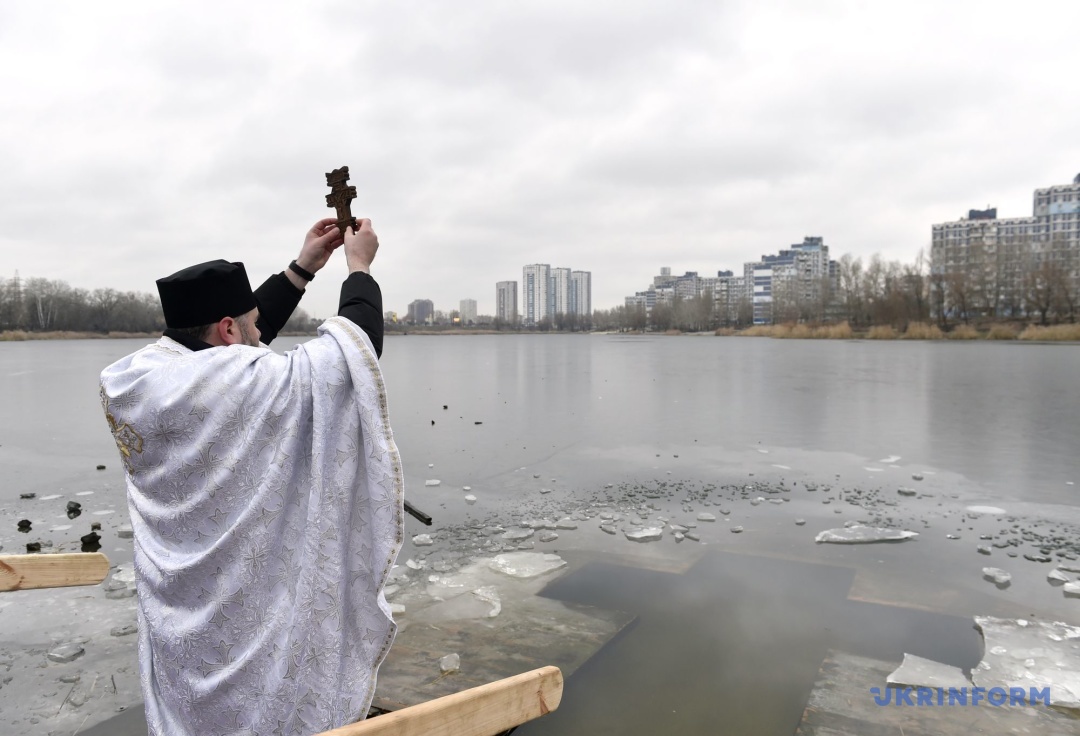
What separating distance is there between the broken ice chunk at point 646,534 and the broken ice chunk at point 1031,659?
2579mm

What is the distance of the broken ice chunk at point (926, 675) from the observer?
3.74 metres

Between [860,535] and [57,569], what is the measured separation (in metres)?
6.17

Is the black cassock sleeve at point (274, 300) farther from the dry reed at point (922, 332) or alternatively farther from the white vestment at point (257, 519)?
the dry reed at point (922, 332)

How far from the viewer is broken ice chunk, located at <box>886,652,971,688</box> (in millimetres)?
3744

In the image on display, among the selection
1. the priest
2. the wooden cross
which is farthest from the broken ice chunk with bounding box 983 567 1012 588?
the wooden cross

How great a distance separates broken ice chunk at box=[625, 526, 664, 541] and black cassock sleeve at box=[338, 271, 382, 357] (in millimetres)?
4812

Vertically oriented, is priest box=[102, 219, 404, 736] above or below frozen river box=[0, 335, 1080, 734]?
above

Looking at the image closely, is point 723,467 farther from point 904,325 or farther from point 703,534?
point 904,325

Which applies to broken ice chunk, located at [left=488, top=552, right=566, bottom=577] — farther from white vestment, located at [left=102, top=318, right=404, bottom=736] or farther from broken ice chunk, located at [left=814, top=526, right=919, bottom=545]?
white vestment, located at [left=102, top=318, right=404, bottom=736]

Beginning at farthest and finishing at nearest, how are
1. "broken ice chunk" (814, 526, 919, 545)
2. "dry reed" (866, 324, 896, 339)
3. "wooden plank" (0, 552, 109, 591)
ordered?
1. "dry reed" (866, 324, 896, 339)
2. "broken ice chunk" (814, 526, 919, 545)
3. "wooden plank" (0, 552, 109, 591)

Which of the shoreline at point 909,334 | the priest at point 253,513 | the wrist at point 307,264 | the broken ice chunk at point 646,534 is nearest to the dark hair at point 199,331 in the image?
the priest at point 253,513

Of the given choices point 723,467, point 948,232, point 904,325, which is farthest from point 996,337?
point 948,232

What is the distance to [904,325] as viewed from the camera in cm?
8162

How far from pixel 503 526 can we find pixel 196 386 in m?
5.26
